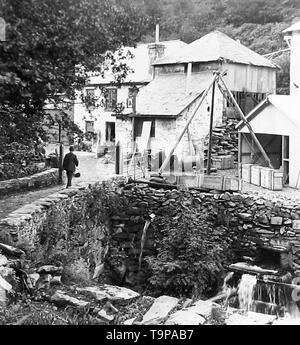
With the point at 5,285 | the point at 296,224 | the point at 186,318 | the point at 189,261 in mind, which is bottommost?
the point at 189,261

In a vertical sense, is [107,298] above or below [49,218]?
below

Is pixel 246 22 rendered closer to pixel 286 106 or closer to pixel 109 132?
pixel 109 132

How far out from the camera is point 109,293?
8.90 meters

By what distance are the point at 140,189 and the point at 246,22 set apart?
18538 mm

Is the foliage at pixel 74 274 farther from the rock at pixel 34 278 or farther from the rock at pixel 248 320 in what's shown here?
the rock at pixel 248 320

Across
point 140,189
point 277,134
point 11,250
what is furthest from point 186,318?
point 277,134

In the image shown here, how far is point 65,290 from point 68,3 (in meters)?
4.82

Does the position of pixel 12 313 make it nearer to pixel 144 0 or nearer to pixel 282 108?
pixel 144 0

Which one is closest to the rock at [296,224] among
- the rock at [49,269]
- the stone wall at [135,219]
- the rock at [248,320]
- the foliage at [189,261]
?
the stone wall at [135,219]

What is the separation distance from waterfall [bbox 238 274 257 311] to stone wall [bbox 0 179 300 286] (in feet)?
4.59

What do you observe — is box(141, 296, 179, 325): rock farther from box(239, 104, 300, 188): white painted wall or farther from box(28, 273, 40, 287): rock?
box(239, 104, 300, 188): white painted wall

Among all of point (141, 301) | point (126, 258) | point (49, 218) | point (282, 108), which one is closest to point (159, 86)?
point (282, 108)

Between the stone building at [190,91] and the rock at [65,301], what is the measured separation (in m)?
14.9

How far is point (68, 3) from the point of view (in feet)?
26.6
